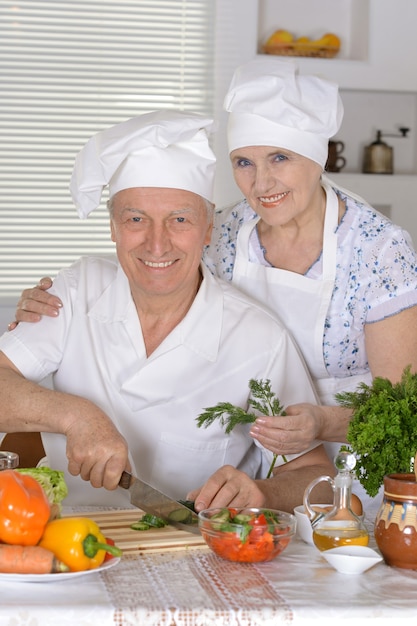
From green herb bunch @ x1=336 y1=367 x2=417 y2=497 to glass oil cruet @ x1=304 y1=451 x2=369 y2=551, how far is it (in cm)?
5

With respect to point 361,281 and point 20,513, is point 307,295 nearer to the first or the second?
point 361,281

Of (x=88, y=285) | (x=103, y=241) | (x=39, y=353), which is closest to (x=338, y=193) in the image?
(x=88, y=285)

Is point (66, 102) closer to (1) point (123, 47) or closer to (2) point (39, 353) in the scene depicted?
(1) point (123, 47)

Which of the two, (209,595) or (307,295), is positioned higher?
(307,295)

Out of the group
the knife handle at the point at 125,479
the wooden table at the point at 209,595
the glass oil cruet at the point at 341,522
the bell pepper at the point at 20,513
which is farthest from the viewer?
the knife handle at the point at 125,479

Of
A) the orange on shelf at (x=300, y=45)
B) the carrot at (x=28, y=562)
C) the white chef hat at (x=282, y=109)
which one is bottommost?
the carrot at (x=28, y=562)

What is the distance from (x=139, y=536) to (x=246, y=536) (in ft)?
0.74

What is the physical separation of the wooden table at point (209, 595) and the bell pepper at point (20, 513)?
0.07 metres

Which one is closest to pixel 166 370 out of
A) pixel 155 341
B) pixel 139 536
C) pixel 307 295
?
pixel 155 341

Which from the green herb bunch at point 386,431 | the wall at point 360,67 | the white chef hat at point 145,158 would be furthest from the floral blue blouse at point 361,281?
the wall at point 360,67

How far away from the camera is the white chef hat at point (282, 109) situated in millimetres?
2229

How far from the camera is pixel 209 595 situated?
4.46ft

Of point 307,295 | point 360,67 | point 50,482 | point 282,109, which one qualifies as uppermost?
point 360,67

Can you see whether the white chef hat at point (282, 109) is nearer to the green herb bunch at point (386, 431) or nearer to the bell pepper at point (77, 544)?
the green herb bunch at point (386, 431)
